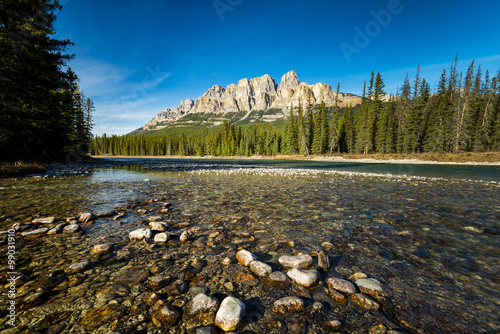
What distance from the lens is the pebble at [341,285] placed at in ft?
8.76

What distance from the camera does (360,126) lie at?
63938 mm

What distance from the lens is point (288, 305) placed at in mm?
2344

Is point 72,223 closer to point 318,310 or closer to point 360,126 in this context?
point 318,310

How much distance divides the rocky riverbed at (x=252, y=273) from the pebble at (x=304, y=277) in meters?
0.02

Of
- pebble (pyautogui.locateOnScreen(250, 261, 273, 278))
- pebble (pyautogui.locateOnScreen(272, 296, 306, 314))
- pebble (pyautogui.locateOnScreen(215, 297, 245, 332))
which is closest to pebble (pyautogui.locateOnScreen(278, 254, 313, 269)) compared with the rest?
pebble (pyautogui.locateOnScreen(250, 261, 273, 278))

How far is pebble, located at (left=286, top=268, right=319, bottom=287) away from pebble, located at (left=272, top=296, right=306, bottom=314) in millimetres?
436

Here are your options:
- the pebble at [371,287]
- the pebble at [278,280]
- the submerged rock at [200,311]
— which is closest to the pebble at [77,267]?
the submerged rock at [200,311]

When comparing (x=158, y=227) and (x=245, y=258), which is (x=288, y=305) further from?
(x=158, y=227)

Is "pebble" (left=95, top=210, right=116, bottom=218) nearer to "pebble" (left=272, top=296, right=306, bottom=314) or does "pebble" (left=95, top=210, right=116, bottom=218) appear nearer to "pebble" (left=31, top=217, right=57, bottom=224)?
"pebble" (left=31, top=217, right=57, bottom=224)

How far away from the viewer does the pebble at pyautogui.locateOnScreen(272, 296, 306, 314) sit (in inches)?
90.4

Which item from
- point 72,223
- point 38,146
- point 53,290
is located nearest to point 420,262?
point 53,290

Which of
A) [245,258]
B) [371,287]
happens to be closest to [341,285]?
[371,287]

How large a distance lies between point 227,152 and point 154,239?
99.8 m

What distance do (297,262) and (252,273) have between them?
31.9 inches
